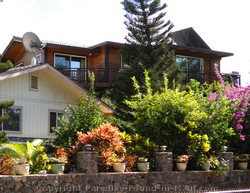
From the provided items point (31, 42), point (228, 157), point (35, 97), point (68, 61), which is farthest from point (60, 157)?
point (68, 61)

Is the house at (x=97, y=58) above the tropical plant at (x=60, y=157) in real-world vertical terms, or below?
above

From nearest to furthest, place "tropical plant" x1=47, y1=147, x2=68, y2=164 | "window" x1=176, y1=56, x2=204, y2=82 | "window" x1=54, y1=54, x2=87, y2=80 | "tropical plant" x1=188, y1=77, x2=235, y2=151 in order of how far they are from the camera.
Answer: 1. "tropical plant" x1=47, y1=147, x2=68, y2=164
2. "tropical plant" x1=188, y1=77, x2=235, y2=151
3. "window" x1=54, y1=54, x2=87, y2=80
4. "window" x1=176, y1=56, x2=204, y2=82

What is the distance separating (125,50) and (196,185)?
402 inches

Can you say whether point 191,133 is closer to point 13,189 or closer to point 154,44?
point 13,189

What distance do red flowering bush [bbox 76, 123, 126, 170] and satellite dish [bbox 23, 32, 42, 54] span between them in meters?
11.9

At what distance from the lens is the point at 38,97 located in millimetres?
20750

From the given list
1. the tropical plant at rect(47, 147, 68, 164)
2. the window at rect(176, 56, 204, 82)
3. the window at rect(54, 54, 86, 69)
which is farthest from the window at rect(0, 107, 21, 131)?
the window at rect(176, 56, 204, 82)

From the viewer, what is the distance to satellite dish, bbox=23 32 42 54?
2334 cm

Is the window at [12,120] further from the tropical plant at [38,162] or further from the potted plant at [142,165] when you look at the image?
the potted plant at [142,165]

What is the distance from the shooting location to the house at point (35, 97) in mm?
19719

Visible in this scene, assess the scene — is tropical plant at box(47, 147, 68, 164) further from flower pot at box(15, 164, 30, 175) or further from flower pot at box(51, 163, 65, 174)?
flower pot at box(15, 164, 30, 175)

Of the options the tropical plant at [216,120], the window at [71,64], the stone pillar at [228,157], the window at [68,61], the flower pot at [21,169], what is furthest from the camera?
the window at [68,61]

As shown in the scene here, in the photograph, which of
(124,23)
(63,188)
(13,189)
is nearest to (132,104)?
(63,188)

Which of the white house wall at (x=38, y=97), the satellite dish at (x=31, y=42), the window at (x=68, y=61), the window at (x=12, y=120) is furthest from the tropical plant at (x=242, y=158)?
the window at (x=68, y=61)
